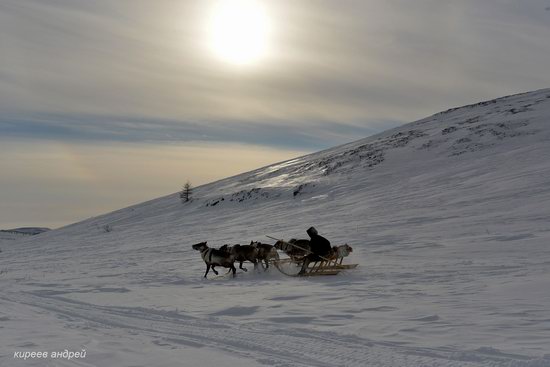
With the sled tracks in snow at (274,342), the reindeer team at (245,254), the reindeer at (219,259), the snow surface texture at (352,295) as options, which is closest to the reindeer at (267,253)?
the reindeer team at (245,254)

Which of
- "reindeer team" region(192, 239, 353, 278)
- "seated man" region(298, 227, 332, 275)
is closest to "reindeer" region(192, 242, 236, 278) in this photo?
"reindeer team" region(192, 239, 353, 278)

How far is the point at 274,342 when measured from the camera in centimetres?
727

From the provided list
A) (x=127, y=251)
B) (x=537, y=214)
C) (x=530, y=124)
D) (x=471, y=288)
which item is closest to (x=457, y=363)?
(x=471, y=288)

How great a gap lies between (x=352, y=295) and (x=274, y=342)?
4.06 metres

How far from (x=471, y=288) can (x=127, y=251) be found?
2072 cm

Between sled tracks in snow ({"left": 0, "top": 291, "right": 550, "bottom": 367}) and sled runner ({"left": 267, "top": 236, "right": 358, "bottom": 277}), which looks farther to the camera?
sled runner ({"left": 267, "top": 236, "right": 358, "bottom": 277})

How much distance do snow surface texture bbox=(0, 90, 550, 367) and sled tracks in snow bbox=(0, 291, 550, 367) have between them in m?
0.03

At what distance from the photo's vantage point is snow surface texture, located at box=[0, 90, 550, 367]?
6699mm

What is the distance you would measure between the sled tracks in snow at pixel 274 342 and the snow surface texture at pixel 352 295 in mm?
28

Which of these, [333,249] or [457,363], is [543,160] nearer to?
[333,249]

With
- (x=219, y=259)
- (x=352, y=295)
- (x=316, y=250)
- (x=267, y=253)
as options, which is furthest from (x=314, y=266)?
(x=352, y=295)

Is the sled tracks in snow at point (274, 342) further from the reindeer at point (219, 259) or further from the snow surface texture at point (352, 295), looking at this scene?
the reindeer at point (219, 259)

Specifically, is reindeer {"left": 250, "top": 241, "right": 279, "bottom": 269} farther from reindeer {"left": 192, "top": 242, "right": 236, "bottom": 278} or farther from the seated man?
the seated man

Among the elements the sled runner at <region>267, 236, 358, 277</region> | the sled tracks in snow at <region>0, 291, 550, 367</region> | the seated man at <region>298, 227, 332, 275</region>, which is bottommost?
the sled tracks in snow at <region>0, 291, 550, 367</region>
